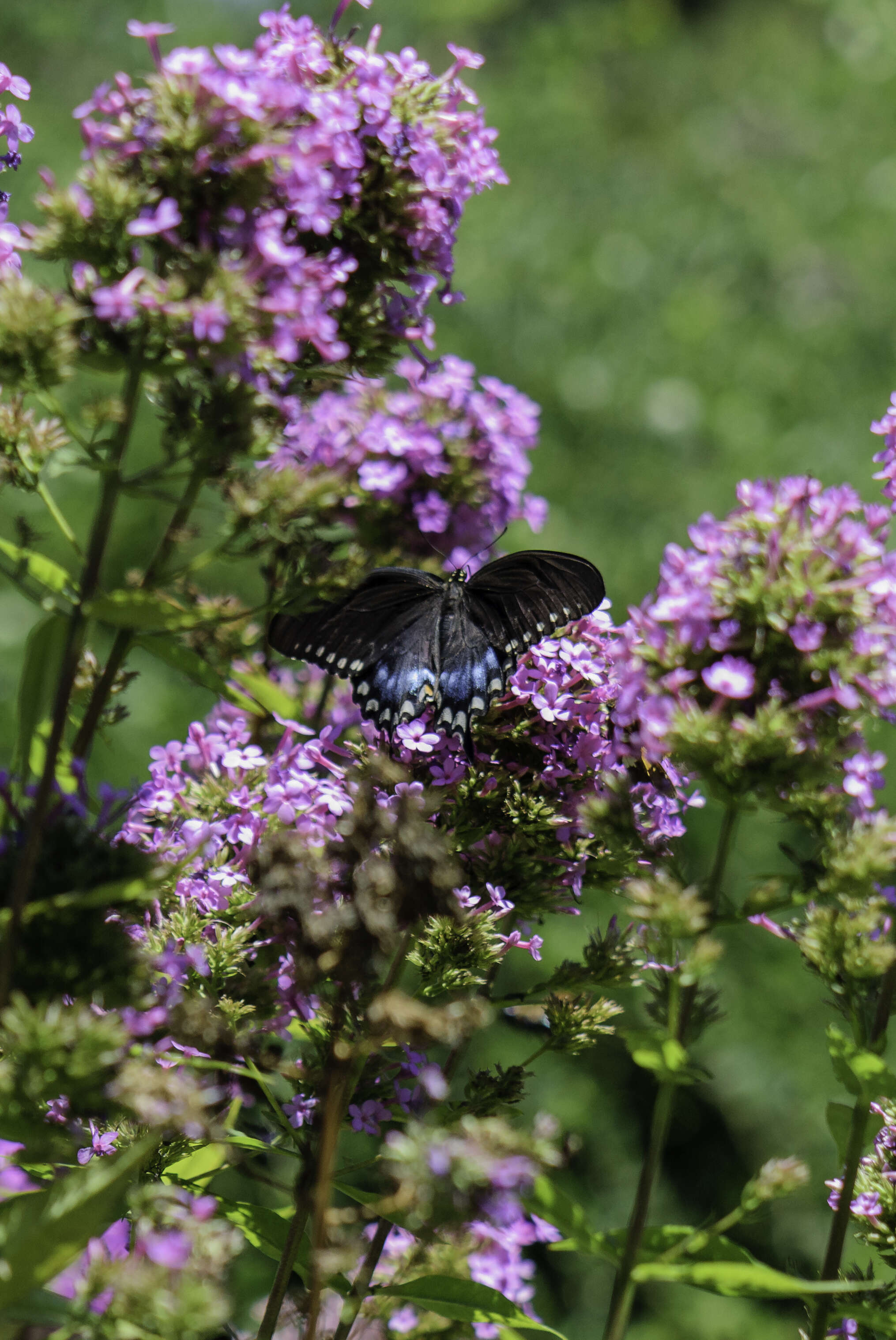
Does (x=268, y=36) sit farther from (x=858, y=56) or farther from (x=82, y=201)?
(x=858, y=56)

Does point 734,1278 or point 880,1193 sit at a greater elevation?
point 880,1193

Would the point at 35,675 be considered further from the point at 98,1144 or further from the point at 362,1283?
the point at 362,1283

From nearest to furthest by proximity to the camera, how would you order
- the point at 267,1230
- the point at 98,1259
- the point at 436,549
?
the point at 98,1259 < the point at 267,1230 < the point at 436,549

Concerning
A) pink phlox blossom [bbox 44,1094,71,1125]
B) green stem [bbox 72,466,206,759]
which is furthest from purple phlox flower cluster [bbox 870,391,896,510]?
pink phlox blossom [bbox 44,1094,71,1125]

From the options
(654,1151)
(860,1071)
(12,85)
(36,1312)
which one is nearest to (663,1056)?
(654,1151)

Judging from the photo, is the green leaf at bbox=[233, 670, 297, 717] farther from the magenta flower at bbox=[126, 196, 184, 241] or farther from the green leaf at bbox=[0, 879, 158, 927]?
the magenta flower at bbox=[126, 196, 184, 241]

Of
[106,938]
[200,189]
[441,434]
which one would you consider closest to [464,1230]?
[106,938]

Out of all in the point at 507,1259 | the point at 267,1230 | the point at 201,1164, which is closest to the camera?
the point at 267,1230

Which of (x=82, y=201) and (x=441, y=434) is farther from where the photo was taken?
(x=441, y=434)

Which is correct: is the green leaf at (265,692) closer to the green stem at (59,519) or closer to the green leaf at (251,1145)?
the green stem at (59,519)
